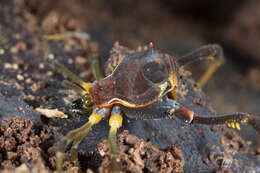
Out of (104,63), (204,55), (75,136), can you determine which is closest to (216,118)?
(204,55)

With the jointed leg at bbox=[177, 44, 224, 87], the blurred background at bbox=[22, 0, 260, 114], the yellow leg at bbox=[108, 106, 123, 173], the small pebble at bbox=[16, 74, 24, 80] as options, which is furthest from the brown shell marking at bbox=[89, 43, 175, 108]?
the blurred background at bbox=[22, 0, 260, 114]

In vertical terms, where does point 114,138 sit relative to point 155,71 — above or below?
below

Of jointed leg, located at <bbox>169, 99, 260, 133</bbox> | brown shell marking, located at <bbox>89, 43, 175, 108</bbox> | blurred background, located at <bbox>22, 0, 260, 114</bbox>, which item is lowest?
jointed leg, located at <bbox>169, 99, 260, 133</bbox>

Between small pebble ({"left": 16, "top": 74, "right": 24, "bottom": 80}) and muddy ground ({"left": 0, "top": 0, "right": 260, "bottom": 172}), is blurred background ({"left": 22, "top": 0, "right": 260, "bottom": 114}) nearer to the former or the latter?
muddy ground ({"left": 0, "top": 0, "right": 260, "bottom": 172})

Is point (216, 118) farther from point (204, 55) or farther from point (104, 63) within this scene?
point (104, 63)

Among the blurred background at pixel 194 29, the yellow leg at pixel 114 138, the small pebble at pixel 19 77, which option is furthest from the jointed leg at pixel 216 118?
the blurred background at pixel 194 29

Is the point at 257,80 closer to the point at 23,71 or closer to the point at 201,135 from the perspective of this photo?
the point at 201,135

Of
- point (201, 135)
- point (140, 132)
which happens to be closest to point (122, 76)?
point (140, 132)
